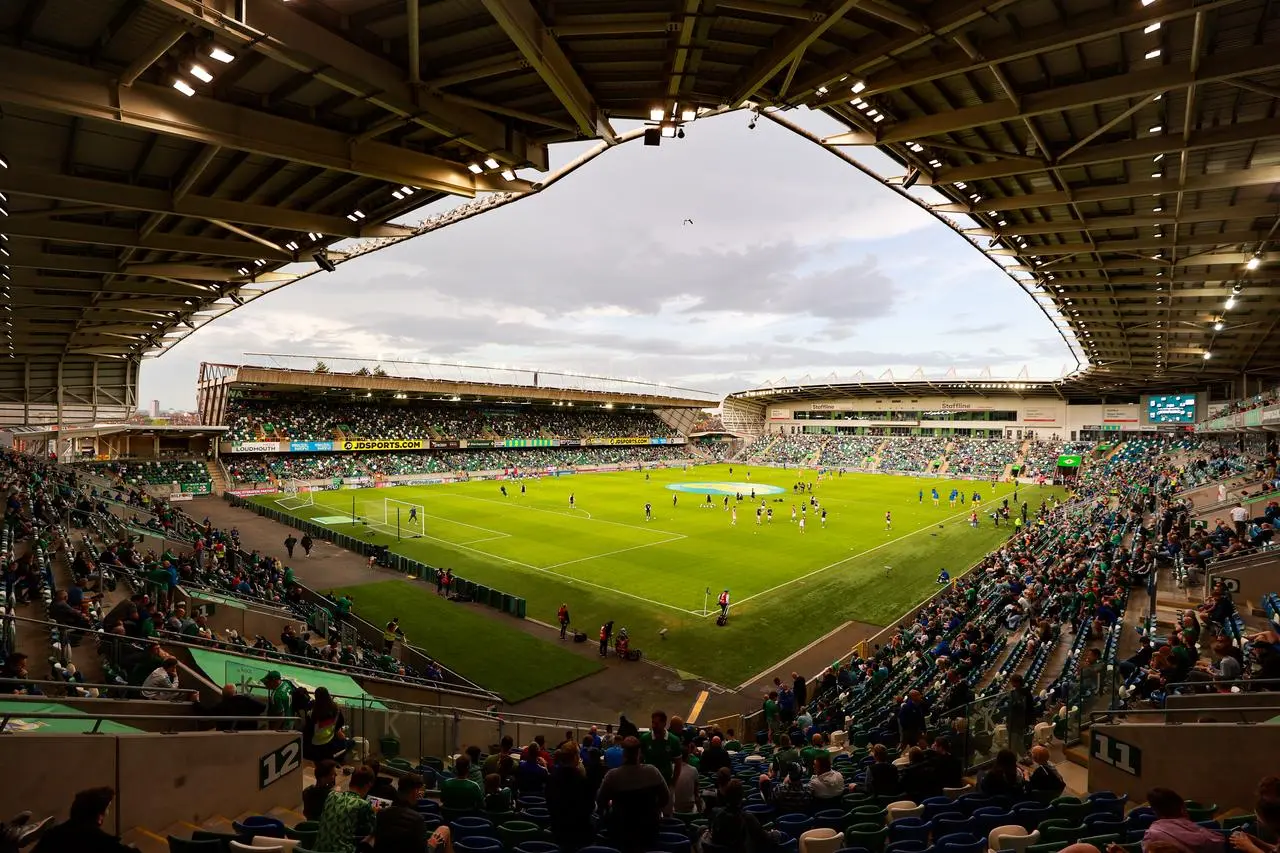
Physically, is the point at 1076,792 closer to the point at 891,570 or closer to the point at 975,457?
the point at 891,570

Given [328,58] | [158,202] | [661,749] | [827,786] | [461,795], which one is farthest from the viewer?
[158,202]

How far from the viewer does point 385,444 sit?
6425 centimetres

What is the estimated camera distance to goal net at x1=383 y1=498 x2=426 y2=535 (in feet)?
121

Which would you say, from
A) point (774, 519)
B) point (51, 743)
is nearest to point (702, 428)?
point (774, 519)

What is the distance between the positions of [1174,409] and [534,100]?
6705 centimetres

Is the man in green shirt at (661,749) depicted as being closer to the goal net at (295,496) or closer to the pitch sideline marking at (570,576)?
the pitch sideline marking at (570,576)

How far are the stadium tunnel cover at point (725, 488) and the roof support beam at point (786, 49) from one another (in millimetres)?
46612

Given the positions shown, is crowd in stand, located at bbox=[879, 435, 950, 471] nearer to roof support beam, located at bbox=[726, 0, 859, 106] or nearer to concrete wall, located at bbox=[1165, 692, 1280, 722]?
concrete wall, located at bbox=[1165, 692, 1280, 722]

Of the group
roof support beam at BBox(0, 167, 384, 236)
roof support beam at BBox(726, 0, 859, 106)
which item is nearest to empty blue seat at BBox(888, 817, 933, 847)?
roof support beam at BBox(726, 0, 859, 106)

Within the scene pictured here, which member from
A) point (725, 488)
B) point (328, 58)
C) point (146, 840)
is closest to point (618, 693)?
point (146, 840)

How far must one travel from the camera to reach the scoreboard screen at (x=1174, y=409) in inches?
2158

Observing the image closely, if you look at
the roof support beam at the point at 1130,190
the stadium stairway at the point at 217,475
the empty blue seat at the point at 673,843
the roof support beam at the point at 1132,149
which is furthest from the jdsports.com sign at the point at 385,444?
the empty blue seat at the point at 673,843

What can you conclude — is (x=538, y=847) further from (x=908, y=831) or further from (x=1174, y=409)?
(x=1174, y=409)

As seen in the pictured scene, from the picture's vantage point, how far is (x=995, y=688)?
12.0 metres
